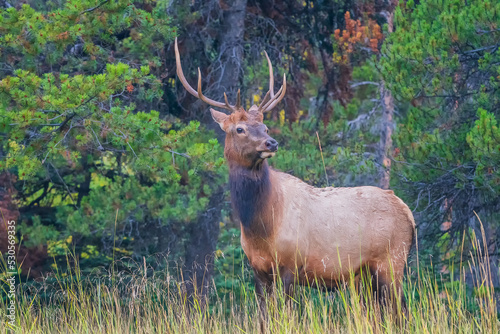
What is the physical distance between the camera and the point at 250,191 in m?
5.92

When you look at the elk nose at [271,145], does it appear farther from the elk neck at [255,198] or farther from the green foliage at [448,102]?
the green foliage at [448,102]

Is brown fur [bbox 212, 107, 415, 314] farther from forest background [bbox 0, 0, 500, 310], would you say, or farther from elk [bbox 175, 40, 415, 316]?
forest background [bbox 0, 0, 500, 310]

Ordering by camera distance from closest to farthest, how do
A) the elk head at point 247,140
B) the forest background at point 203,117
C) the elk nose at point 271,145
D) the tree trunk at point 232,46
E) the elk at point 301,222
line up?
1. the elk nose at point 271,145
2. the elk head at point 247,140
3. the elk at point 301,222
4. the forest background at point 203,117
5. the tree trunk at point 232,46

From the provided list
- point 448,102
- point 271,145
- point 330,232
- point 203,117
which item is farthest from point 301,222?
point 203,117

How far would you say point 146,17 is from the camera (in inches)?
311

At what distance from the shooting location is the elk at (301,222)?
229 inches

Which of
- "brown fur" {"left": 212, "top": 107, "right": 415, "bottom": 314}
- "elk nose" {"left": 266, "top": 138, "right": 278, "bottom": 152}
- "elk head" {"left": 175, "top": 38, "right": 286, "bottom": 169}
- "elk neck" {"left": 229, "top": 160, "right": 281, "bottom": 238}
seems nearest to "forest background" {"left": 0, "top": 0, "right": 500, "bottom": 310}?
"elk neck" {"left": 229, "top": 160, "right": 281, "bottom": 238}

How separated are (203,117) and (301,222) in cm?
458

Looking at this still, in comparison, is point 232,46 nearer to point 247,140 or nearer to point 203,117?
point 203,117

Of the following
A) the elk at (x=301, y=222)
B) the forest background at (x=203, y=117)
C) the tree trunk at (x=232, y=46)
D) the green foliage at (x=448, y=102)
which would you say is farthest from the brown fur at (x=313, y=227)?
the tree trunk at (x=232, y=46)

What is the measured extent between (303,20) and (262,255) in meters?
5.84

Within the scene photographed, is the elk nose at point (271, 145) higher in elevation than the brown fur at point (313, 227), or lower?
higher

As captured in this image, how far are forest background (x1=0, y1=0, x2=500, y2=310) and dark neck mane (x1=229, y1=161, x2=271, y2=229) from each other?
238 mm

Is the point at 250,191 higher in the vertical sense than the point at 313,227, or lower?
higher
